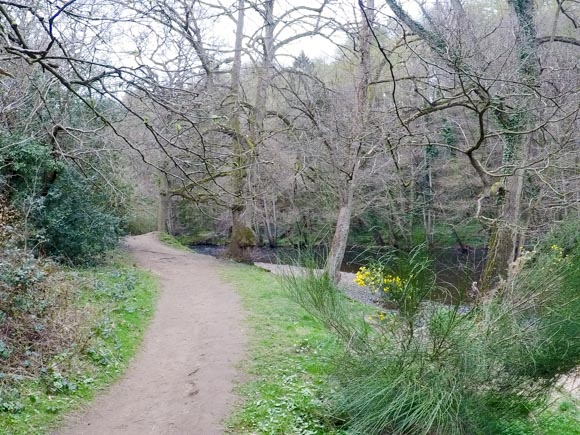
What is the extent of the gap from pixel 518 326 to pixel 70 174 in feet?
36.0

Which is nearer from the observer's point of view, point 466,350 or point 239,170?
point 466,350

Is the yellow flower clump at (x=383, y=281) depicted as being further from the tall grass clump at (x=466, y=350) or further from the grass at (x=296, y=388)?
the grass at (x=296, y=388)

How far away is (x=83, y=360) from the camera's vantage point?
6449 mm

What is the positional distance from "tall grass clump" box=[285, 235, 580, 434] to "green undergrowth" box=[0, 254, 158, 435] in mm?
2897

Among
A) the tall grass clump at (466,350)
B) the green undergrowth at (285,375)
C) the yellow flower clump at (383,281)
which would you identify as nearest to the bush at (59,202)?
the green undergrowth at (285,375)

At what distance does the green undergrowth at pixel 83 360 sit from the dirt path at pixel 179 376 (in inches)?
6.9

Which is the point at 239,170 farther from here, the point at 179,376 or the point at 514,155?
the point at 179,376

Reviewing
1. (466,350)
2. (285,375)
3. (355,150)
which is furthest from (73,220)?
(466,350)

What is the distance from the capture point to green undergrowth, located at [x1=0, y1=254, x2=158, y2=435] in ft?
16.5

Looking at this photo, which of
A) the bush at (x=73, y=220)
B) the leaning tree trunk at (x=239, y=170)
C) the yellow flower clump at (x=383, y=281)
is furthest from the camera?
the leaning tree trunk at (x=239, y=170)

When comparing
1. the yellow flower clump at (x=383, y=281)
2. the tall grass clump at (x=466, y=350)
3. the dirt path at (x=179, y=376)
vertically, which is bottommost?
the dirt path at (x=179, y=376)

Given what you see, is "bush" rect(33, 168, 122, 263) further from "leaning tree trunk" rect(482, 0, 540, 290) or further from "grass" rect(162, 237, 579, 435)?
"leaning tree trunk" rect(482, 0, 540, 290)

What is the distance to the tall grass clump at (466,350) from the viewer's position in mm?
4414

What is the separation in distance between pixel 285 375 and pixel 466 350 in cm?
273
